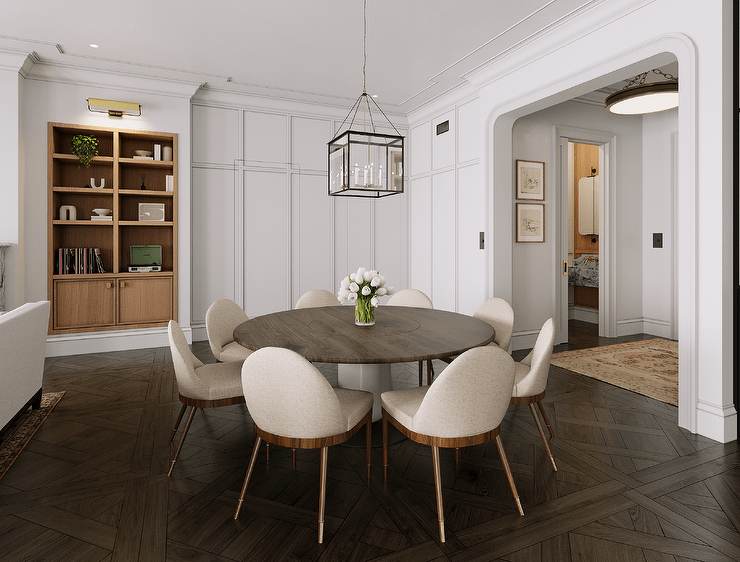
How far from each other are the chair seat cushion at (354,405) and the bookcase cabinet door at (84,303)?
153 inches

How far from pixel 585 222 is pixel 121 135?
22.4 feet

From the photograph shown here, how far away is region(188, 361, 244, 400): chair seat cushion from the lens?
2.39 metres

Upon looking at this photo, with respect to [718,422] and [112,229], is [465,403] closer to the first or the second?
[718,422]

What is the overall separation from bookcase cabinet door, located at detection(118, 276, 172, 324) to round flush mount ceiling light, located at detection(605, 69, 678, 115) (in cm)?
517

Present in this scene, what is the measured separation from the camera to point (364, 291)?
2.81m

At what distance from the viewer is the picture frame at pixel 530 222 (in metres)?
5.14

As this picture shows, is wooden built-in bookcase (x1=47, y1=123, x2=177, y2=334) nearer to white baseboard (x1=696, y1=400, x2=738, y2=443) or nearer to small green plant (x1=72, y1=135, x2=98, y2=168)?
small green plant (x1=72, y1=135, x2=98, y2=168)

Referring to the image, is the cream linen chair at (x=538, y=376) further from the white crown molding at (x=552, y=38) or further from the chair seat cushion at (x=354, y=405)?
the white crown molding at (x=552, y=38)

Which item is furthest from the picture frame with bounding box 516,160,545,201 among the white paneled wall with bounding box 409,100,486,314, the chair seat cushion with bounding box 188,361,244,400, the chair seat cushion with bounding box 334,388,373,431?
the chair seat cushion with bounding box 188,361,244,400

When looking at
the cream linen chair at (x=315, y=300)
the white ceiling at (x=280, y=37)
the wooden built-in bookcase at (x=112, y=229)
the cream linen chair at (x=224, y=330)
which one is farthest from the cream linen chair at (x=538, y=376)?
the wooden built-in bookcase at (x=112, y=229)

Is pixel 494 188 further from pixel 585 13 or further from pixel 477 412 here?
pixel 477 412

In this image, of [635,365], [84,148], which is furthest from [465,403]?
[84,148]

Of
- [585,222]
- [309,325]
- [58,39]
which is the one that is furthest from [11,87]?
[585,222]

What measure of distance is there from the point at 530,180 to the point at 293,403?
427 centimetres
